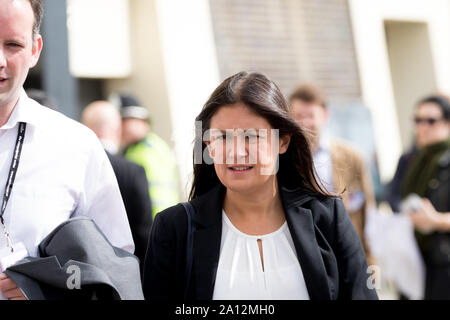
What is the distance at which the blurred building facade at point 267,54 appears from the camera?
30.7 feet

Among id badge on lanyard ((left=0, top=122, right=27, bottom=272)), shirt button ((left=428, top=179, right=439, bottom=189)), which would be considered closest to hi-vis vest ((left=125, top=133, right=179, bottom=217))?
shirt button ((left=428, top=179, right=439, bottom=189))

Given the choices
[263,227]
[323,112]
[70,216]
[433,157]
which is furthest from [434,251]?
[70,216]

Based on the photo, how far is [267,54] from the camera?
35.1ft

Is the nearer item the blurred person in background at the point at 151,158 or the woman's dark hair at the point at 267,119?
the woman's dark hair at the point at 267,119

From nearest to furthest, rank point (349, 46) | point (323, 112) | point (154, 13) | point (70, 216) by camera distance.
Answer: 1. point (70, 216)
2. point (323, 112)
3. point (154, 13)
4. point (349, 46)

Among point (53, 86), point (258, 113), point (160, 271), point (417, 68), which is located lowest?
point (160, 271)

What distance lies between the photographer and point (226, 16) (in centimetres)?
1015

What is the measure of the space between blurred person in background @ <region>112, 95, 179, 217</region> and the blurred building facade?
2.09 meters

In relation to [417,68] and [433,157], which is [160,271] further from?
[417,68]

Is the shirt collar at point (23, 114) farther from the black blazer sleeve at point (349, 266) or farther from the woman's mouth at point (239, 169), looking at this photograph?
the black blazer sleeve at point (349, 266)

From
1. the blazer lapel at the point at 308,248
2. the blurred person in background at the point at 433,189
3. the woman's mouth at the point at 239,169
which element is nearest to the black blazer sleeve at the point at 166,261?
the woman's mouth at the point at 239,169

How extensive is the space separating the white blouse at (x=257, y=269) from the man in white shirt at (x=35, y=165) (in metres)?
0.36

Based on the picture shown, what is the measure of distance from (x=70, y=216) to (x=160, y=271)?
375mm

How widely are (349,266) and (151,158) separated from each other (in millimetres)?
3641
